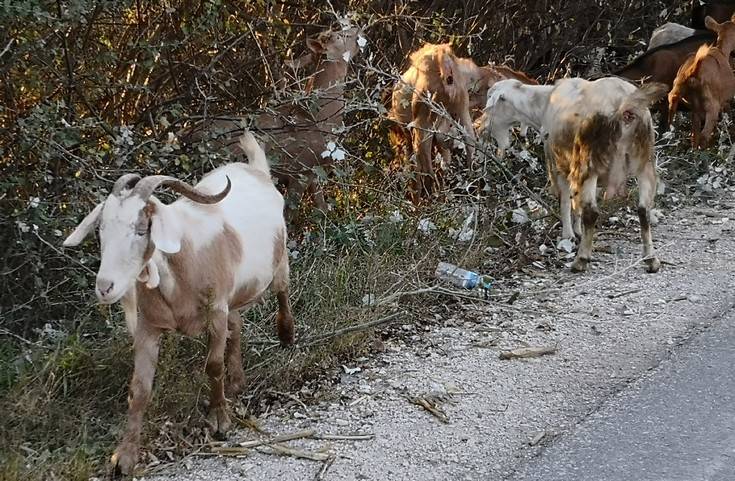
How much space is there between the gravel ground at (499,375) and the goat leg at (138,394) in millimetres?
124

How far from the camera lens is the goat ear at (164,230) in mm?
3488

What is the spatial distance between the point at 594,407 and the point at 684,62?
5.97 metres

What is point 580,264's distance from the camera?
612 cm

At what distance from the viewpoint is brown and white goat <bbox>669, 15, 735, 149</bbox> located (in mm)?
8844

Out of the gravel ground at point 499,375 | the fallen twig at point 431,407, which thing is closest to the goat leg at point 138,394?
the gravel ground at point 499,375

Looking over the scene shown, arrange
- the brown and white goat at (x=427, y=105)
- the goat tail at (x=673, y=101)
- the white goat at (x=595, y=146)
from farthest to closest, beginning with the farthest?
the goat tail at (x=673, y=101), the brown and white goat at (x=427, y=105), the white goat at (x=595, y=146)

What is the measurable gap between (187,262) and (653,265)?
3437 millimetres

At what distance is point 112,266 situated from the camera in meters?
3.35

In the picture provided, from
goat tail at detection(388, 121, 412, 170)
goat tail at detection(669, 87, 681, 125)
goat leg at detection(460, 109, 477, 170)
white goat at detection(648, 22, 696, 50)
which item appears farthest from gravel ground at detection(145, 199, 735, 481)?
white goat at detection(648, 22, 696, 50)

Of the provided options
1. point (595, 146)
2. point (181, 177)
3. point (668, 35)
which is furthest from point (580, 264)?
point (668, 35)

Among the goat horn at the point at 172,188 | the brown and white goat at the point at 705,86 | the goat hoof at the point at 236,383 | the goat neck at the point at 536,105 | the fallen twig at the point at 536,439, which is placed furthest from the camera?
the brown and white goat at the point at 705,86

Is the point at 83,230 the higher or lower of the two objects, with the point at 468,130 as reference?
higher

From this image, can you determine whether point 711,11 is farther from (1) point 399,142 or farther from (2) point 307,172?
(2) point 307,172

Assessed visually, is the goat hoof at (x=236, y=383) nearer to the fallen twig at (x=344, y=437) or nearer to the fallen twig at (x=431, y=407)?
the fallen twig at (x=344, y=437)
